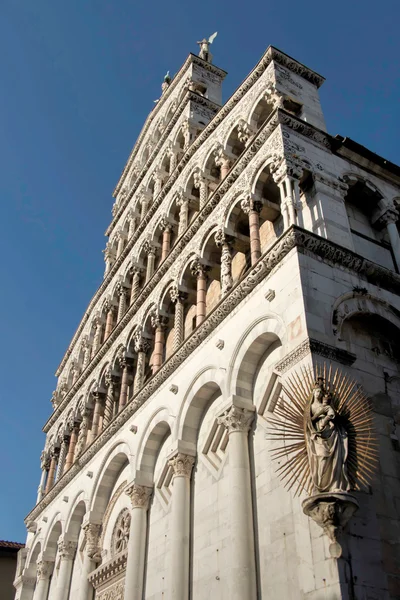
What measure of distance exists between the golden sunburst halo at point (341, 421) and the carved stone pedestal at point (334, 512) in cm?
30

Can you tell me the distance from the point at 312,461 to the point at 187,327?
30.9 ft

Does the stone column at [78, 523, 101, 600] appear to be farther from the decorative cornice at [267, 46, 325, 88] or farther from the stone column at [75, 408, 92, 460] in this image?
the decorative cornice at [267, 46, 325, 88]

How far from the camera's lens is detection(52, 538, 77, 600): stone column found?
18.4m

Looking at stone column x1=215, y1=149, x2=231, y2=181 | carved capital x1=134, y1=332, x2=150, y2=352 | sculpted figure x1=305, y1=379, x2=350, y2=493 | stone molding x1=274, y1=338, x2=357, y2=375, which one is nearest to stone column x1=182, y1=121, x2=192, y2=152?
stone column x1=215, y1=149, x2=231, y2=181

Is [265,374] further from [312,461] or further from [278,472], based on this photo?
[312,461]

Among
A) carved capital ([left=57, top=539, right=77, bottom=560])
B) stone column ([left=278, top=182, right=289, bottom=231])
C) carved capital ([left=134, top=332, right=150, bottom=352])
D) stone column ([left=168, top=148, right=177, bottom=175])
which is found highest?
stone column ([left=168, top=148, right=177, bottom=175])

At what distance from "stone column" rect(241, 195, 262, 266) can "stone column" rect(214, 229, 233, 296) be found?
33.9 inches

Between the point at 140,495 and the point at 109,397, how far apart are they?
6120 mm

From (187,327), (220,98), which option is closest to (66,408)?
(187,327)

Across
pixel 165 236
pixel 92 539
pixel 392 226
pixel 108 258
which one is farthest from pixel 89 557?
pixel 108 258

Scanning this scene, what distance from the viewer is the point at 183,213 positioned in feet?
62.5

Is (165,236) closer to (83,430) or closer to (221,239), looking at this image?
(221,239)

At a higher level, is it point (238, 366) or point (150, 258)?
point (150, 258)

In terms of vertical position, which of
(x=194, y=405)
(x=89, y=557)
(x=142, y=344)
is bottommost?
(x=89, y=557)
